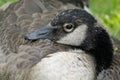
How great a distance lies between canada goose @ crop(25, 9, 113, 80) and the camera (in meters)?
7.75

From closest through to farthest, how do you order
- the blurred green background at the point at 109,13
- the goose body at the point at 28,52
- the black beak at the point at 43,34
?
1. the goose body at the point at 28,52
2. the black beak at the point at 43,34
3. the blurred green background at the point at 109,13

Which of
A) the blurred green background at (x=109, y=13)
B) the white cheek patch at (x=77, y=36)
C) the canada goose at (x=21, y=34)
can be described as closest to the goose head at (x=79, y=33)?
the white cheek patch at (x=77, y=36)

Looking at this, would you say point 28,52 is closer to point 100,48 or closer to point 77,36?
point 77,36

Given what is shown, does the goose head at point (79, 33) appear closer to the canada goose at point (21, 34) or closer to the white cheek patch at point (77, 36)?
the white cheek patch at point (77, 36)

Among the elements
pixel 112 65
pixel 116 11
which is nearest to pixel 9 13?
pixel 112 65

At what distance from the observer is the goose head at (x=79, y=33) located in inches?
305

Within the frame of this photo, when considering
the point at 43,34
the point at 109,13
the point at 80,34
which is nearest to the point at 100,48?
the point at 80,34

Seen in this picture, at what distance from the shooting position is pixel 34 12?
8.71m

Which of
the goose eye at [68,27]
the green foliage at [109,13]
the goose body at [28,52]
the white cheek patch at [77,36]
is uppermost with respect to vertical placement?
the goose eye at [68,27]

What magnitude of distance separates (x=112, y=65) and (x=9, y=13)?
1.83m

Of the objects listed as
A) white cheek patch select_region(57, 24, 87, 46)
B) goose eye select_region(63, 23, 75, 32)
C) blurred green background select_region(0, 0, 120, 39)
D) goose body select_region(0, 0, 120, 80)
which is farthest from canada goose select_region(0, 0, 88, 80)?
blurred green background select_region(0, 0, 120, 39)

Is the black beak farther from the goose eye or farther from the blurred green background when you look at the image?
the blurred green background

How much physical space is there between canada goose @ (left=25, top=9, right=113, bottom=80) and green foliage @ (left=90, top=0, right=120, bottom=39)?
2.27 m

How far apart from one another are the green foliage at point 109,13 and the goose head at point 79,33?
227 cm
